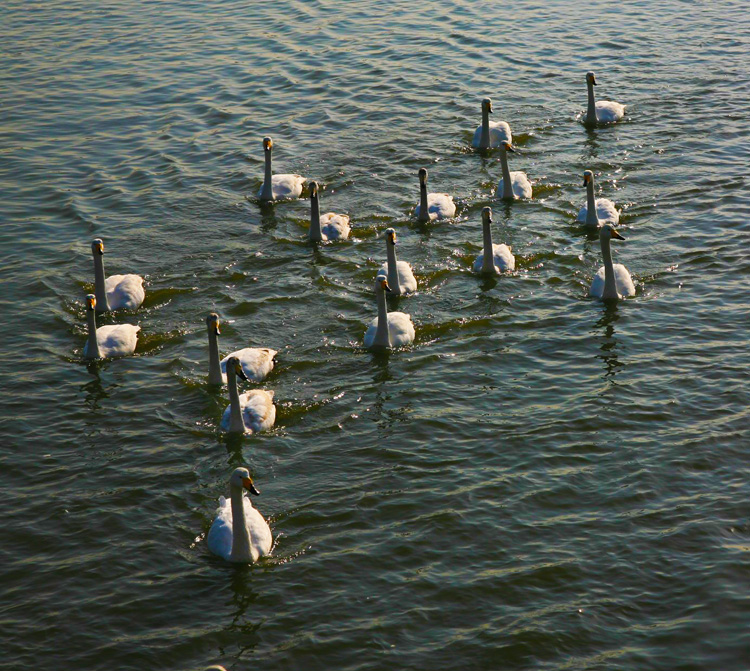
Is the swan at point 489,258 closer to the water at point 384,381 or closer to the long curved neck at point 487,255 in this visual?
the long curved neck at point 487,255

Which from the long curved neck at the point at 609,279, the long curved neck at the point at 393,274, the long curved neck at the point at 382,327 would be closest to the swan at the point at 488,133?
the long curved neck at the point at 393,274

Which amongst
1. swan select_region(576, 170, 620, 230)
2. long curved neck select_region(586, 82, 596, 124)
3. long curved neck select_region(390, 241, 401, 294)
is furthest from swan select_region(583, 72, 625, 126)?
long curved neck select_region(390, 241, 401, 294)

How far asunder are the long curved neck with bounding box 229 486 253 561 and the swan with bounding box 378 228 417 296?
7.46 metres

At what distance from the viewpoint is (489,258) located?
2070 cm

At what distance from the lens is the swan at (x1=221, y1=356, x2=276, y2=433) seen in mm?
15859

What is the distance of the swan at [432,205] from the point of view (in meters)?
22.8

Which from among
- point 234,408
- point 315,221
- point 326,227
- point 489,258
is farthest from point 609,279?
point 234,408

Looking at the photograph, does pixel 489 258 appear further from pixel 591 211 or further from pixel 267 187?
pixel 267 187

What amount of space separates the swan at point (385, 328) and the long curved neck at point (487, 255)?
2694 mm

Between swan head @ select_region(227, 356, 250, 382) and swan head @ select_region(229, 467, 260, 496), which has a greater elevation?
swan head @ select_region(227, 356, 250, 382)

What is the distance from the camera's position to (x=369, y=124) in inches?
1136

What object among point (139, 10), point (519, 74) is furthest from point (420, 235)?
point (139, 10)

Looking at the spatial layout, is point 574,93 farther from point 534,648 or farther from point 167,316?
point 534,648

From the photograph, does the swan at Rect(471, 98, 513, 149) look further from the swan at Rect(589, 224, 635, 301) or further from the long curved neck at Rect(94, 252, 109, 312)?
the long curved neck at Rect(94, 252, 109, 312)
